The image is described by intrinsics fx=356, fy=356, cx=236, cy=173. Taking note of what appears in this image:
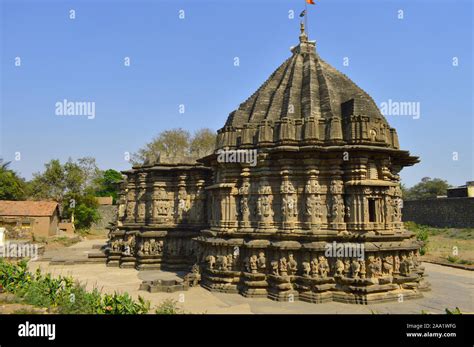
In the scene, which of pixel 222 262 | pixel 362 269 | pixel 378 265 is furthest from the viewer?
pixel 222 262

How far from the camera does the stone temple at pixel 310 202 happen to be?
11930 millimetres

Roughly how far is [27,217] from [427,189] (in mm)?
81655

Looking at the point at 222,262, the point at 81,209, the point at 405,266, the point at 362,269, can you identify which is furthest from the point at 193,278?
the point at 81,209

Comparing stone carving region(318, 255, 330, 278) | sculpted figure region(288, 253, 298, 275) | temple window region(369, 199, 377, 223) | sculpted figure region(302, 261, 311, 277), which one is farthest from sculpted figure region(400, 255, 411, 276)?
sculpted figure region(288, 253, 298, 275)

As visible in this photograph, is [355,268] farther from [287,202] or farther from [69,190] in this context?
[69,190]

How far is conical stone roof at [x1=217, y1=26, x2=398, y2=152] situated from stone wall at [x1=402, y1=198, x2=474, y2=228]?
30.2 m

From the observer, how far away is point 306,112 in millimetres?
13836

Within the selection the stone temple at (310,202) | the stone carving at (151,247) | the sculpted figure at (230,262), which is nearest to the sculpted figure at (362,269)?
the stone temple at (310,202)

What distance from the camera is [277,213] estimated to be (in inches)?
520

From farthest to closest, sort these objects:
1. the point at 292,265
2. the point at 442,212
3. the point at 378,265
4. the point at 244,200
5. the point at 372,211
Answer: the point at 442,212 → the point at 244,200 → the point at 372,211 → the point at 292,265 → the point at 378,265

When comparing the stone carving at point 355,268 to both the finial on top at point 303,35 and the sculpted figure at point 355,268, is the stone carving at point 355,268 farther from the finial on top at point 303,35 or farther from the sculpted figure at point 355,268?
the finial on top at point 303,35

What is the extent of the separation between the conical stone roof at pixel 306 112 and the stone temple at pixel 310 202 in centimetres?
4
